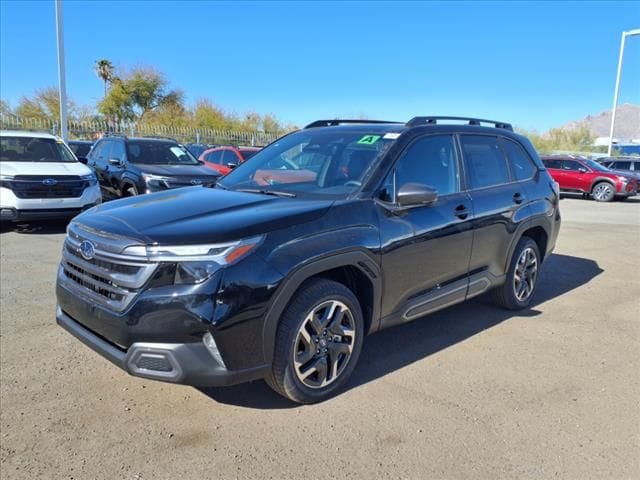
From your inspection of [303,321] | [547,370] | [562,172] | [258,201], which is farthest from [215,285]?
[562,172]

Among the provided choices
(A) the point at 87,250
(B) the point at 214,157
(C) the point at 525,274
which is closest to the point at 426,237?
(C) the point at 525,274

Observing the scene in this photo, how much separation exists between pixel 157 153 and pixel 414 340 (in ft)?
27.6

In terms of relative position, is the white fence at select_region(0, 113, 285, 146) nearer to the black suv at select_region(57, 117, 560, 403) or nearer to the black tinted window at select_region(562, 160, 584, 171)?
the black tinted window at select_region(562, 160, 584, 171)

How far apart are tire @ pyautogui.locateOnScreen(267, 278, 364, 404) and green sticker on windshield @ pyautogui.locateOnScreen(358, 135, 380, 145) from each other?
1.26m

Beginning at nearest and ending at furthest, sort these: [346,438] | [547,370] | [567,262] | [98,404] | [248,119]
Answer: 1. [346,438]
2. [98,404]
3. [547,370]
4. [567,262]
5. [248,119]

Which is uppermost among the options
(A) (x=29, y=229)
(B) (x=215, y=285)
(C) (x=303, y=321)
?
(B) (x=215, y=285)

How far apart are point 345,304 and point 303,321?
0.36 metres

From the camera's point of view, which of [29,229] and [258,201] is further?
[29,229]

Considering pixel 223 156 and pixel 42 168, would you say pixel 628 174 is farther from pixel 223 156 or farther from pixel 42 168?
pixel 42 168

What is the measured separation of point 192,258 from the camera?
2756 mm

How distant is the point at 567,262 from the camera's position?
25.1 feet

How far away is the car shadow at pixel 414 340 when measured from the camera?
11.2ft

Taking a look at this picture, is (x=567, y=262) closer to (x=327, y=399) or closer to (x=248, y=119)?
(x=327, y=399)

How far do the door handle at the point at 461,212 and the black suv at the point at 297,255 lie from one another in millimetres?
19
